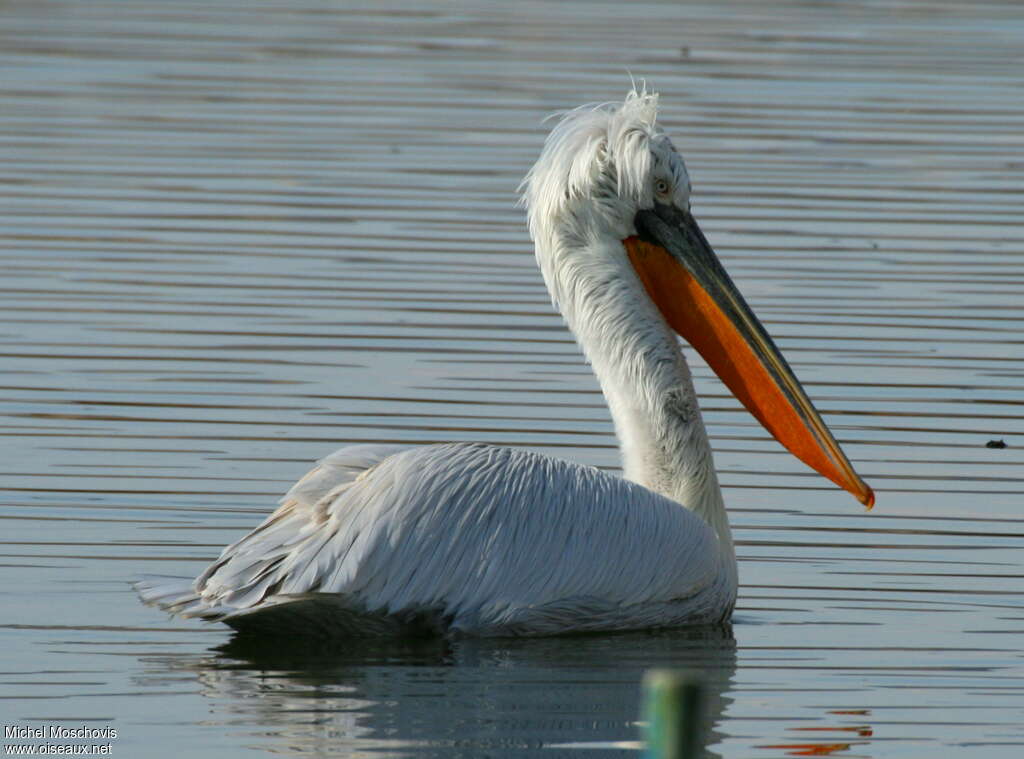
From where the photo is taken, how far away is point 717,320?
21.0 ft

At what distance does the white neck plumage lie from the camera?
20.2ft

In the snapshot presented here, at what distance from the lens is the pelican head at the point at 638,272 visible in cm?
626

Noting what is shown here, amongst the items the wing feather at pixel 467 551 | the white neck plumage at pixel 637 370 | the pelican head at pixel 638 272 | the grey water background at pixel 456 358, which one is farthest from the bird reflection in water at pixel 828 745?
the pelican head at pixel 638 272

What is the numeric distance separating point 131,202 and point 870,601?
617cm

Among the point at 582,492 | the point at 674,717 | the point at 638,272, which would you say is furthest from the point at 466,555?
the point at 674,717

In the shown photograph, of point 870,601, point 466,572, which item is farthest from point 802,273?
point 466,572

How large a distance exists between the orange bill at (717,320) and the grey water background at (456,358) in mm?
391

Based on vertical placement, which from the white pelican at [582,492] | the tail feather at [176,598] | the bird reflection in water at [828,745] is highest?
the white pelican at [582,492]

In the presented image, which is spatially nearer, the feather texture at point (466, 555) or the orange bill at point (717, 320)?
the feather texture at point (466, 555)

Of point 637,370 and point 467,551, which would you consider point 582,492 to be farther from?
point 637,370

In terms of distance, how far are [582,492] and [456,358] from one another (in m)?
3.02

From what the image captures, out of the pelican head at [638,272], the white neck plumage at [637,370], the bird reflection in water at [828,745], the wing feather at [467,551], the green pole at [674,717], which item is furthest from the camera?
the pelican head at [638,272]

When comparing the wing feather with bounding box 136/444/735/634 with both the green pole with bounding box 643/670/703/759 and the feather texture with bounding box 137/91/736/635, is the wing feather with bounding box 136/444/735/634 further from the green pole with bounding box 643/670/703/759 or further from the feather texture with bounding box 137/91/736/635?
the green pole with bounding box 643/670/703/759

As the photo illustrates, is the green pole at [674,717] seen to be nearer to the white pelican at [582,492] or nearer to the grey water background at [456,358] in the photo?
the grey water background at [456,358]
